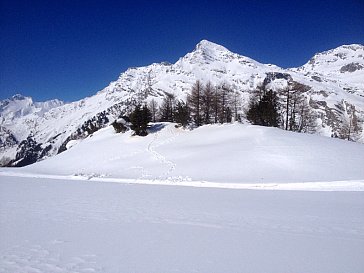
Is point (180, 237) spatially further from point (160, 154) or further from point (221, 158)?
point (160, 154)

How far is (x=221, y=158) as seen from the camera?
30375mm

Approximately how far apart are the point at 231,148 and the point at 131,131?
909 inches

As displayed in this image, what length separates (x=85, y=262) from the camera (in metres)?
6.30

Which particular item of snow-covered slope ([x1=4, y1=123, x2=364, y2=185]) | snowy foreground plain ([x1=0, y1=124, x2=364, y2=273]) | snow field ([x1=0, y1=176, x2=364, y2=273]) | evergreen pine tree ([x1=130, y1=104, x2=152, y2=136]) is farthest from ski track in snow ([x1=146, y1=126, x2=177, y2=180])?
snow field ([x1=0, y1=176, x2=364, y2=273])

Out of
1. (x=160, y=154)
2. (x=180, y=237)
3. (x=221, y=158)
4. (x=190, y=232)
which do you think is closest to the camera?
(x=180, y=237)

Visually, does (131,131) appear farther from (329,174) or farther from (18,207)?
(18,207)

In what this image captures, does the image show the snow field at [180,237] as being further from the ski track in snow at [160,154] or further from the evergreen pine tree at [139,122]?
the evergreen pine tree at [139,122]

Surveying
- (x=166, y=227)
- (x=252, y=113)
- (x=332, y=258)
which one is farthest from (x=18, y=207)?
(x=252, y=113)

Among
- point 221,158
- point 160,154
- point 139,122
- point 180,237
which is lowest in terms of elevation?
point 180,237

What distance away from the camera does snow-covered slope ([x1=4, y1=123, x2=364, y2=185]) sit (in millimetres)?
25188

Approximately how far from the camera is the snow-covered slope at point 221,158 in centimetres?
2519

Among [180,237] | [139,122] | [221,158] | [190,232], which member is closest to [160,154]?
[221,158]

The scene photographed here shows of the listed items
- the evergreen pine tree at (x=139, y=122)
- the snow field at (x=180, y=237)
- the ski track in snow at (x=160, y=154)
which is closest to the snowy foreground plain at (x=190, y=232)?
the snow field at (x=180, y=237)

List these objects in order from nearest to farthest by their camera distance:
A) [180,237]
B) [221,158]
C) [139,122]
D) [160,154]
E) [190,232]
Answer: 1. [180,237]
2. [190,232]
3. [221,158]
4. [160,154]
5. [139,122]
